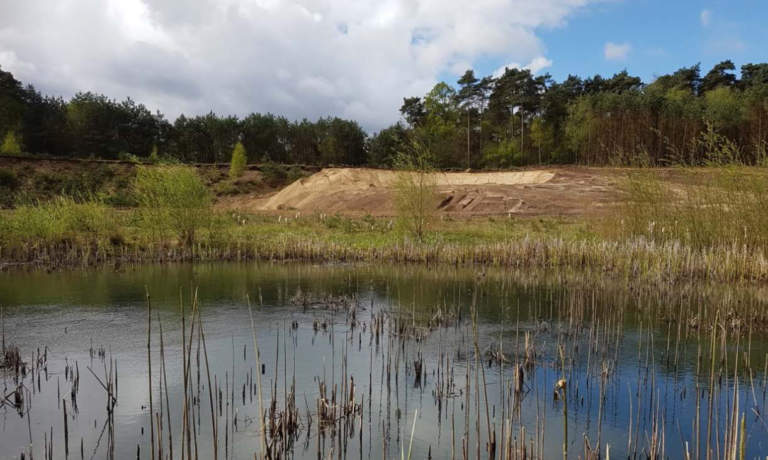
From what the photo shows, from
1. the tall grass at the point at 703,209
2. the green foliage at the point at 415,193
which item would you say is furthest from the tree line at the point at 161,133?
the tall grass at the point at 703,209

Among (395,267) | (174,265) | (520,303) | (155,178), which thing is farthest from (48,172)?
(520,303)

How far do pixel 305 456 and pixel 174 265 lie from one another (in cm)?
1486

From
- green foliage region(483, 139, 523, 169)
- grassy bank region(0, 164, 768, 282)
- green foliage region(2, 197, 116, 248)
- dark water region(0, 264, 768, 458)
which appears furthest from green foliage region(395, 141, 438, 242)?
green foliage region(483, 139, 523, 169)

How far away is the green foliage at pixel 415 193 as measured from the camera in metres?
23.5

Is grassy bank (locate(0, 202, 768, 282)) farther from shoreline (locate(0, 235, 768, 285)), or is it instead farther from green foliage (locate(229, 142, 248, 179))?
green foliage (locate(229, 142, 248, 179))

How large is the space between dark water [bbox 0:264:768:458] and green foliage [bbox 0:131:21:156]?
38966 millimetres

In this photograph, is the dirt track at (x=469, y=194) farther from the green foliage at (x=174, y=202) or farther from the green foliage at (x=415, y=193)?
the green foliage at (x=174, y=202)

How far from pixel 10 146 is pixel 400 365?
53136 millimetres

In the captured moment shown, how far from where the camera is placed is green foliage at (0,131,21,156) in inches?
1871

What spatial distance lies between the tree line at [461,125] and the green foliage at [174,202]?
33.5 meters

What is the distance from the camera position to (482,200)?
35750 millimetres

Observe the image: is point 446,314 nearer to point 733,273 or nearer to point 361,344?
point 361,344

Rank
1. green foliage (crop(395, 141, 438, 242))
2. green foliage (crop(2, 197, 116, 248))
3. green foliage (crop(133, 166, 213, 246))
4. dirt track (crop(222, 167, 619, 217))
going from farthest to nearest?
1. dirt track (crop(222, 167, 619, 217))
2. green foliage (crop(395, 141, 438, 242))
3. green foliage (crop(133, 166, 213, 246))
4. green foliage (crop(2, 197, 116, 248))

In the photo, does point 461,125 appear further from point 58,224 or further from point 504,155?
point 58,224
